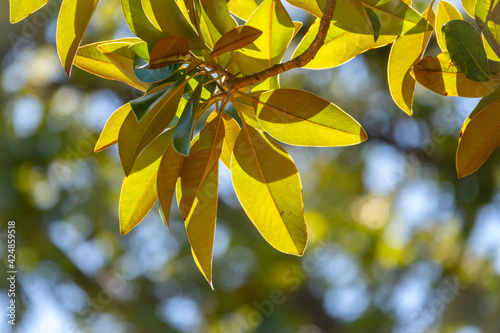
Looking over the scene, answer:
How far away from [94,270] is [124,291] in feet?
0.60

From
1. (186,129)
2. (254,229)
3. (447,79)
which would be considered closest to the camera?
(186,129)

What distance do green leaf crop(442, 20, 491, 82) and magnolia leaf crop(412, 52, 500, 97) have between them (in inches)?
1.1

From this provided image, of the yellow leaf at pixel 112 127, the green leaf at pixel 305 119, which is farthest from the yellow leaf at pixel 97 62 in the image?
the green leaf at pixel 305 119

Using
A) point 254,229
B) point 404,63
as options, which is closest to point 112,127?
point 404,63

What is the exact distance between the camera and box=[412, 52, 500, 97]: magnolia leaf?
498 millimetres

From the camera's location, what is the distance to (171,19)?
48 cm

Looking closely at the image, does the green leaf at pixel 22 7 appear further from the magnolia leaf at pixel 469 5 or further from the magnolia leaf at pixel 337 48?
the magnolia leaf at pixel 469 5

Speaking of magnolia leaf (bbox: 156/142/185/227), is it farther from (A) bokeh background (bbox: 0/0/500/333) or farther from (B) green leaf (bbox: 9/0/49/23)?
(A) bokeh background (bbox: 0/0/500/333)

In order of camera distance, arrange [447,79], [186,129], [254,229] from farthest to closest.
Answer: [254,229]
[447,79]
[186,129]

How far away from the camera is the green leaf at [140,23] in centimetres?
48

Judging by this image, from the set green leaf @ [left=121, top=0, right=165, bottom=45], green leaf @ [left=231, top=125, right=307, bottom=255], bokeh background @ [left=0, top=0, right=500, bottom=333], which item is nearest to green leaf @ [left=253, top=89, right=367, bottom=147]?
green leaf @ [left=231, top=125, right=307, bottom=255]

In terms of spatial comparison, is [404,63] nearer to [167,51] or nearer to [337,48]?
[337,48]

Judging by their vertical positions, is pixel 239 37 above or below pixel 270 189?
above

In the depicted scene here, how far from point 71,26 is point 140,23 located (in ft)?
0.24
